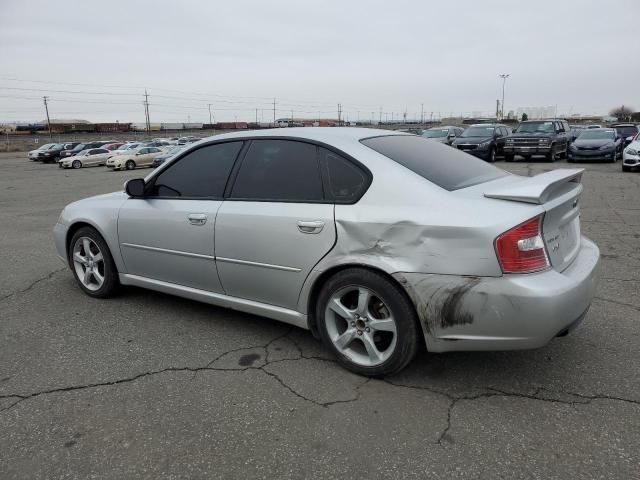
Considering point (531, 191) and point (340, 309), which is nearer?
point (531, 191)

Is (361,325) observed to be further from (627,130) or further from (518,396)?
(627,130)

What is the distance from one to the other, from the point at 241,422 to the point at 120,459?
62cm

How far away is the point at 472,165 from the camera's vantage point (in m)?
Result: 3.67

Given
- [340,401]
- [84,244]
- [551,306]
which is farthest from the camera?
[84,244]

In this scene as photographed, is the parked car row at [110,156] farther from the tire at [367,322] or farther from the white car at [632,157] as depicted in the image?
the tire at [367,322]

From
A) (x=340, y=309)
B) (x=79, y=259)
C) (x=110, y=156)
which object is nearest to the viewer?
(x=340, y=309)

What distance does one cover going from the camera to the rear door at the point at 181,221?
3744mm

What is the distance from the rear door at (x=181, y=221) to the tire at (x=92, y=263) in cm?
29

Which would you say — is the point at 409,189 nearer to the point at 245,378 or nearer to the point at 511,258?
the point at 511,258

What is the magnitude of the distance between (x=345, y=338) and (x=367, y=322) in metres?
0.20

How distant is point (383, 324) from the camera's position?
299 cm

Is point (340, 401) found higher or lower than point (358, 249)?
lower

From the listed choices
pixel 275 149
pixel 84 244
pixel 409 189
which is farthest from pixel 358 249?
pixel 84 244

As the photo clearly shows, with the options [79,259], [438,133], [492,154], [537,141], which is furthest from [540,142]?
[79,259]
